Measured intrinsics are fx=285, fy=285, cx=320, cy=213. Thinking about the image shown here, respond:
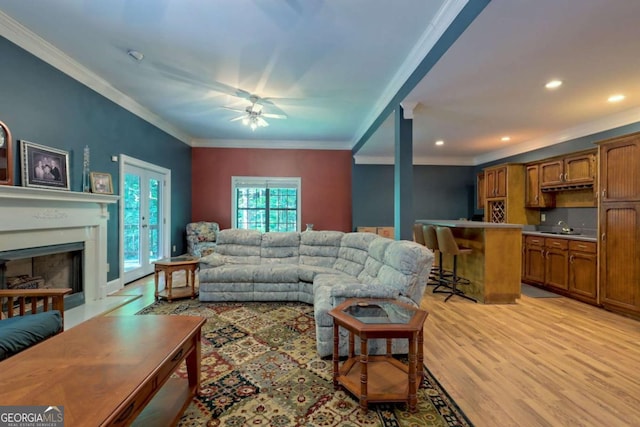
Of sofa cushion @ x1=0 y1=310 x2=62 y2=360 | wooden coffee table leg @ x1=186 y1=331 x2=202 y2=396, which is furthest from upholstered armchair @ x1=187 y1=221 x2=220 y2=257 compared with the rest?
wooden coffee table leg @ x1=186 y1=331 x2=202 y2=396

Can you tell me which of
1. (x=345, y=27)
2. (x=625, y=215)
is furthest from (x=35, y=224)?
(x=625, y=215)

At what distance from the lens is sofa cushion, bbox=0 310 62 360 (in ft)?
5.31

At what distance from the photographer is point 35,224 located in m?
2.88

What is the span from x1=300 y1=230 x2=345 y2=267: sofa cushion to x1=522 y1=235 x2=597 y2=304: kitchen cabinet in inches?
128

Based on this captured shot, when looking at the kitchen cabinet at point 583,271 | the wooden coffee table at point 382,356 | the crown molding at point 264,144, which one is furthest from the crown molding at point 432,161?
the wooden coffee table at point 382,356

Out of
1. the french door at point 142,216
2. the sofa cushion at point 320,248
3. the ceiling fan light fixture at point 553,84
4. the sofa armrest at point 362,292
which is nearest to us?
the sofa armrest at point 362,292

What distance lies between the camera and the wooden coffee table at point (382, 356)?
65.7 inches

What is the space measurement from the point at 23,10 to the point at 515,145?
735cm

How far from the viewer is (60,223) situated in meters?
3.14

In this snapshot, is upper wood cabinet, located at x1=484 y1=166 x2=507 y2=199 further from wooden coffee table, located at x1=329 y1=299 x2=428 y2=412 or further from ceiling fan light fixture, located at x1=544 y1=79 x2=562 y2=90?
wooden coffee table, located at x1=329 y1=299 x2=428 y2=412

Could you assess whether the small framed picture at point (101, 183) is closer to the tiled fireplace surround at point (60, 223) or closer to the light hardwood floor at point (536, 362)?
the tiled fireplace surround at point (60, 223)

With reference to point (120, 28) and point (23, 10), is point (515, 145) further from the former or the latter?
point (23, 10)

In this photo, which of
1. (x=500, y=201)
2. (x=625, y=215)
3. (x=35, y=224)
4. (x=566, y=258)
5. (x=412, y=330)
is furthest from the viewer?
(x=500, y=201)

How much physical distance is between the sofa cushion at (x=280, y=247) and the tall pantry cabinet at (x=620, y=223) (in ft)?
13.0
